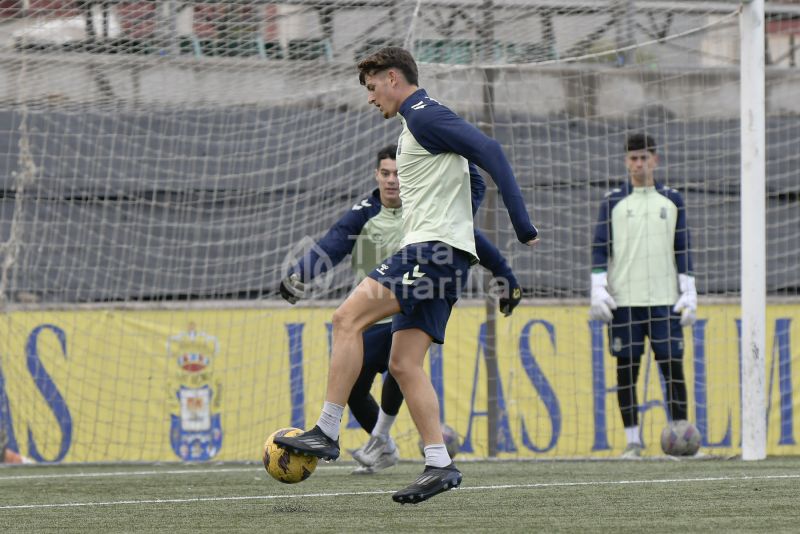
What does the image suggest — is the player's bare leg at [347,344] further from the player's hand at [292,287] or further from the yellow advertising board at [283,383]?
the yellow advertising board at [283,383]

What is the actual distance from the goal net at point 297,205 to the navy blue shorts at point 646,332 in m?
0.83

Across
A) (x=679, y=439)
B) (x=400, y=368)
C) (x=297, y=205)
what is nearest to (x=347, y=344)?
(x=400, y=368)

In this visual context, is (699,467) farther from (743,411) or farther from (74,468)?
(74,468)

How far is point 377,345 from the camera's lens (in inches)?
271

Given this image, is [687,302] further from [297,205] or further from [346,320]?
[346,320]

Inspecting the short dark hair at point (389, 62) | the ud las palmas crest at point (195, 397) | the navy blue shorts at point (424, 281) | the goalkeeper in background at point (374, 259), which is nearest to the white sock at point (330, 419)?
the navy blue shorts at point (424, 281)

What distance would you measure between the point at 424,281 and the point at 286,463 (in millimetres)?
887

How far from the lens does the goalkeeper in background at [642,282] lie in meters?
8.12

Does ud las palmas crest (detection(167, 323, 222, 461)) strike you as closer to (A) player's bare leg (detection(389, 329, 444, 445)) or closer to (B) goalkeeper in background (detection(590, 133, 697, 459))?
(B) goalkeeper in background (detection(590, 133, 697, 459))

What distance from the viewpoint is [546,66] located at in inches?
382

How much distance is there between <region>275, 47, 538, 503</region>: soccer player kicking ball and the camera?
4867 millimetres

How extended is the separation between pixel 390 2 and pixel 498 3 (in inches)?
31.0

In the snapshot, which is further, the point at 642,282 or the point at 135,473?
the point at 642,282

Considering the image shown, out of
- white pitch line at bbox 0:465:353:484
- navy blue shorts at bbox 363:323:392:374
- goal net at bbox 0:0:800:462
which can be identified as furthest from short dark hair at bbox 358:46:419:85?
goal net at bbox 0:0:800:462
